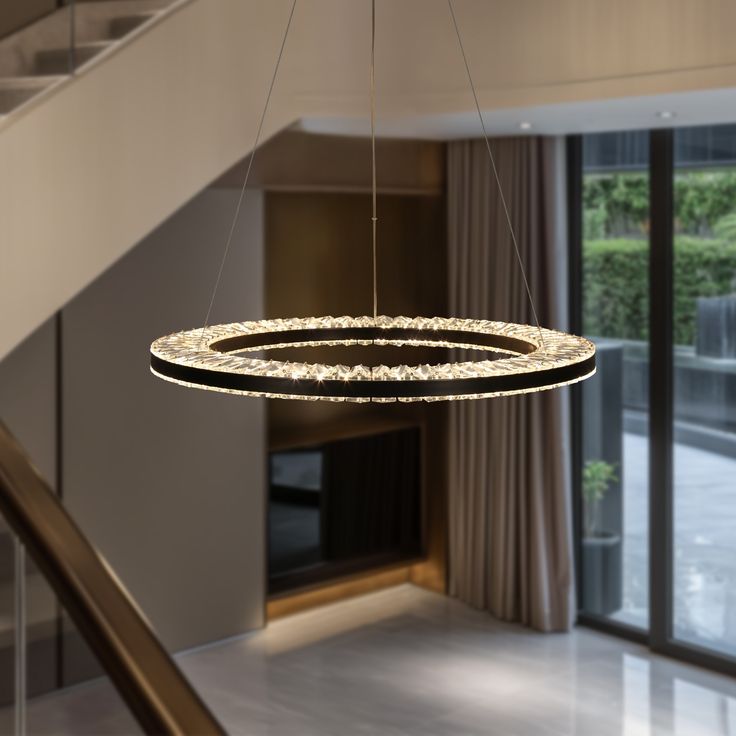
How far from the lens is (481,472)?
648 centimetres

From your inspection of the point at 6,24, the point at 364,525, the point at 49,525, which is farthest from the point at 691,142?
the point at 49,525

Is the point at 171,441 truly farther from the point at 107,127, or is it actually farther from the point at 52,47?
the point at 52,47

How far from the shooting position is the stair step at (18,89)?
3.78 m

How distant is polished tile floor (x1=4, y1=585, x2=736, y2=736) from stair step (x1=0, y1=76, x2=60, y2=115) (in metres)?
2.75

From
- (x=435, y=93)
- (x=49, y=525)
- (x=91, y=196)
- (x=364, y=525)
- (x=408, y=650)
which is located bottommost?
(x=408, y=650)

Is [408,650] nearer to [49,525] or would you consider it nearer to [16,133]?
[16,133]

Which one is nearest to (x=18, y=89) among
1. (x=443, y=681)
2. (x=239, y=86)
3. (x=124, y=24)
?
(x=124, y=24)

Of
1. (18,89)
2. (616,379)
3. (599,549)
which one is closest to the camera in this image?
(18,89)

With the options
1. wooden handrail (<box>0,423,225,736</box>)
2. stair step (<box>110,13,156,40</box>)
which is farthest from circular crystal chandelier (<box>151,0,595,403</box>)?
stair step (<box>110,13,156,40</box>)

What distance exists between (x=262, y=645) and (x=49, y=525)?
5196 mm

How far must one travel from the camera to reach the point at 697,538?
19.2 feet

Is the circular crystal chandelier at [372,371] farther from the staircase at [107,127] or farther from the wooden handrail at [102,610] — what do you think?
the staircase at [107,127]

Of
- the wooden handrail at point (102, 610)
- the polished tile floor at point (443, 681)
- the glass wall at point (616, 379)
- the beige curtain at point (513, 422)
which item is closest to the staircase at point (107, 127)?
the beige curtain at point (513, 422)

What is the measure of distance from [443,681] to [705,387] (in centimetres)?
190
